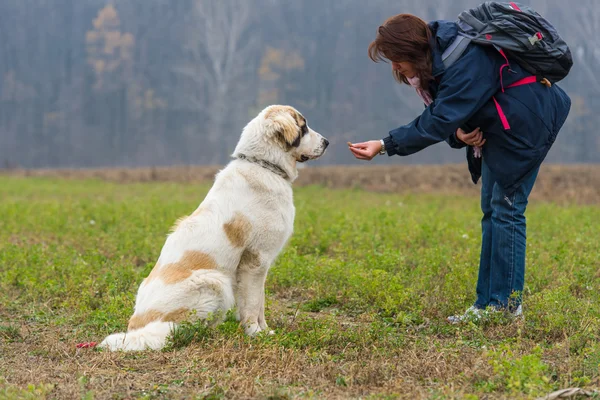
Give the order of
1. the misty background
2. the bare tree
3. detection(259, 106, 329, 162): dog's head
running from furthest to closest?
1. the bare tree
2. the misty background
3. detection(259, 106, 329, 162): dog's head

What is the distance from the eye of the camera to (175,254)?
173 inches

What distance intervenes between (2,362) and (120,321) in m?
1.06

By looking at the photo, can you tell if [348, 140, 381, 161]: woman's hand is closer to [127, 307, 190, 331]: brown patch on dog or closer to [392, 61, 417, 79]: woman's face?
[392, 61, 417, 79]: woman's face

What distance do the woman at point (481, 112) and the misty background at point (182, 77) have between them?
29080 millimetres

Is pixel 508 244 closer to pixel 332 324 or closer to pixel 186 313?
pixel 332 324

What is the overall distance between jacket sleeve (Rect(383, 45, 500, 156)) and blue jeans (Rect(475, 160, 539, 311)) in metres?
0.72

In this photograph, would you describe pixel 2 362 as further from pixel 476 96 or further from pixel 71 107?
pixel 71 107

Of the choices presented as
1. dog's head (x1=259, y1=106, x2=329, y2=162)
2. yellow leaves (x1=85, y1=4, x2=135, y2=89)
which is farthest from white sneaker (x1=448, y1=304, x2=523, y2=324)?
yellow leaves (x1=85, y1=4, x2=135, y2=89)

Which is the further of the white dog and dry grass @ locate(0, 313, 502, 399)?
the white dog

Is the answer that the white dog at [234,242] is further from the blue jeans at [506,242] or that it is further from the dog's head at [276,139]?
the blue jeans at [506,242]

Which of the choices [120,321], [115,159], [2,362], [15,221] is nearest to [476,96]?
[120,321]

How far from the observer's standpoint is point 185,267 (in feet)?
14.3

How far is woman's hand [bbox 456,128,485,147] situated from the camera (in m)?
4.56

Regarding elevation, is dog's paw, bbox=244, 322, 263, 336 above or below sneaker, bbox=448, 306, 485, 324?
below
